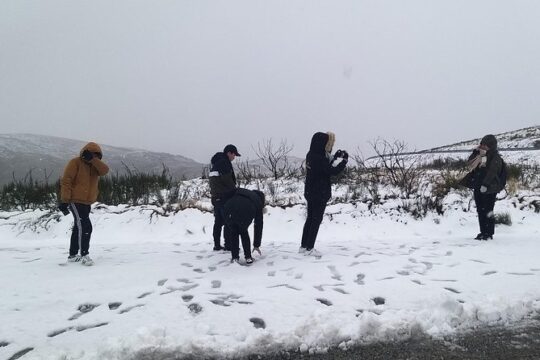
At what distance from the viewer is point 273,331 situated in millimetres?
3238

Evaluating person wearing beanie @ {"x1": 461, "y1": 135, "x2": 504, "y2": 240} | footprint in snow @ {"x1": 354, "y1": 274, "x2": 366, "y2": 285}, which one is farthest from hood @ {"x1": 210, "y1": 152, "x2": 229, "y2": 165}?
person wearing beanie @ {"x1": 461, "y1": 135, "x2": 504, "y2": 240}

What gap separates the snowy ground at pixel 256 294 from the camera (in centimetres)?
314

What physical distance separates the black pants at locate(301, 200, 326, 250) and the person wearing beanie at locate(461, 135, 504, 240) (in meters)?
2.84

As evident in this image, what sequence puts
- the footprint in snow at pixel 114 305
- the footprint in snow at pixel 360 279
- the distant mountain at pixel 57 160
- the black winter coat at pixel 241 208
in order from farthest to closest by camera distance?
the distant mountain at pixel 57 160, the black winter coat at pixel 241 208, the footprint in snow at pixel 360 279, the footprint in snow at pixel 114 305

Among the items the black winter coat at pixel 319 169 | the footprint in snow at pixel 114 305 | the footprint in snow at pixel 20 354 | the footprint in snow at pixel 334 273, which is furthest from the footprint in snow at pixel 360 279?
the footprint in snow at pixel 20 354

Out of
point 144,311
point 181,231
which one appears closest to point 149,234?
point 181,231

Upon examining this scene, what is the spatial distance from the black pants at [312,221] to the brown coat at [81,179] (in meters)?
3.08

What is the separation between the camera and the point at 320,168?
5.50 meters

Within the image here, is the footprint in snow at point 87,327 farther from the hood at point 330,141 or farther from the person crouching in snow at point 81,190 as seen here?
the hood at point 330,141

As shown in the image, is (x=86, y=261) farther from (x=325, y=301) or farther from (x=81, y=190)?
(x=325, y=301)

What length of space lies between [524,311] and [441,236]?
13.4 feet

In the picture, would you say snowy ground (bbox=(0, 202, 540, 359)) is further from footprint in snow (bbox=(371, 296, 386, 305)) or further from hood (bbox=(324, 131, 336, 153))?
hood (bbox=(324, 131, 336, 153))

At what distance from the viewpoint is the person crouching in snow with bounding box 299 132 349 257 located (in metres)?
5.48

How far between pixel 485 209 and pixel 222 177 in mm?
4569
